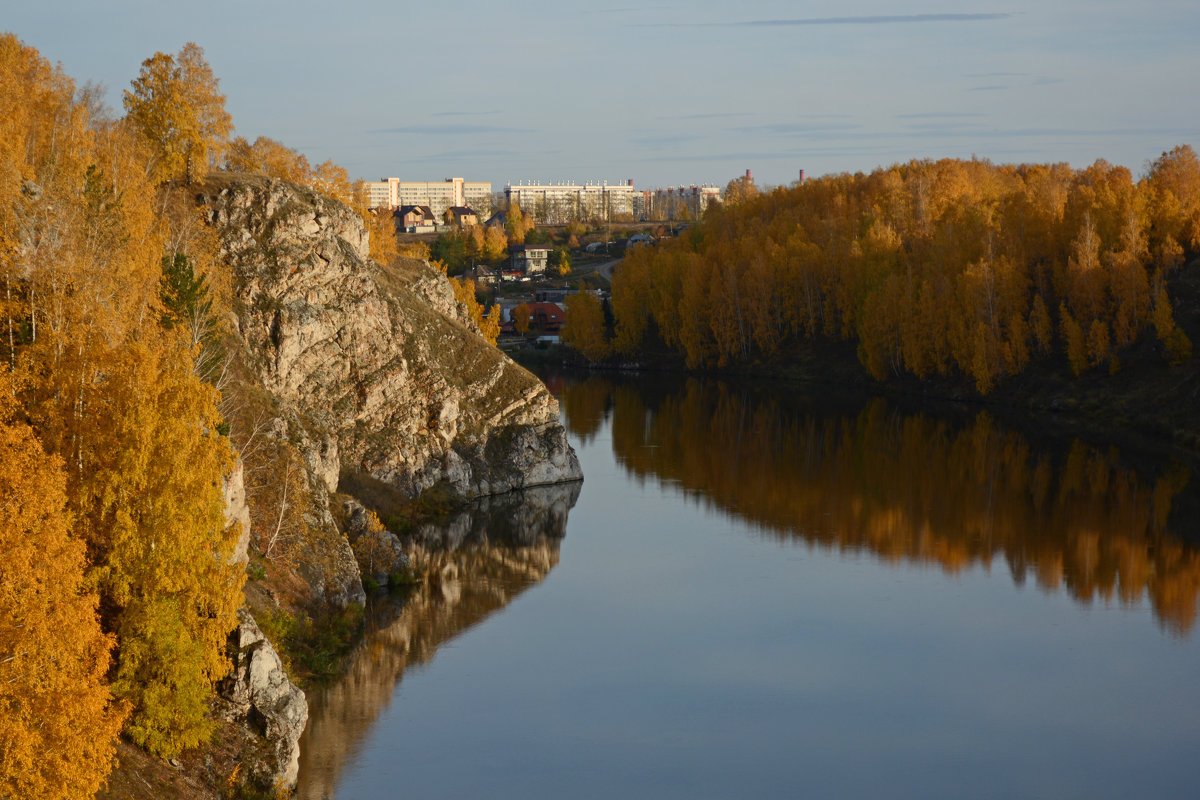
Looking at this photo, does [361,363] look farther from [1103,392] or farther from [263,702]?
[1103,392]

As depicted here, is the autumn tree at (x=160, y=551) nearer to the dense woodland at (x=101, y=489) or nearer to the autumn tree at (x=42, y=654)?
the dense woodland at (x=101, y=489)

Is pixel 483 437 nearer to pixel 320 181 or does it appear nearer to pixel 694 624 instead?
pixel 694 624

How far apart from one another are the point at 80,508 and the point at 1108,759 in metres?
29.0

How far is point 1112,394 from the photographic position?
8412 cm

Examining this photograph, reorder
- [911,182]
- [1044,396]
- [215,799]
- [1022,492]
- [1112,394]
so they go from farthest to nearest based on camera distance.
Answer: [911,182], [1044,396], [1112,394], [1022,492], [215,799]

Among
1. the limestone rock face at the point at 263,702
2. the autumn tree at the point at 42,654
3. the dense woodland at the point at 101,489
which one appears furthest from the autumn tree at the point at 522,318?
the autumn tree at the point at 42,654

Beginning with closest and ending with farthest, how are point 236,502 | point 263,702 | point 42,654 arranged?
1. point 42,654
2. point 263,702
3. point 236,502

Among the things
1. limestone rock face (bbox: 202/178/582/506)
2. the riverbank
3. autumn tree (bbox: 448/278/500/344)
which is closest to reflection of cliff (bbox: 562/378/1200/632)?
the riverbank

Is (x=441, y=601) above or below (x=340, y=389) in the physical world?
below

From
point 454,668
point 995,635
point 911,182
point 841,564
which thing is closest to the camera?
point 454,668

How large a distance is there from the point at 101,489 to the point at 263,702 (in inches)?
276

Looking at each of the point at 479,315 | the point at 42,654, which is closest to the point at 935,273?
the point at 479,315

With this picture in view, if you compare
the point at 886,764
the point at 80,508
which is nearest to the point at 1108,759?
the point at 886,764

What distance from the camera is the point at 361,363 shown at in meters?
57.4
